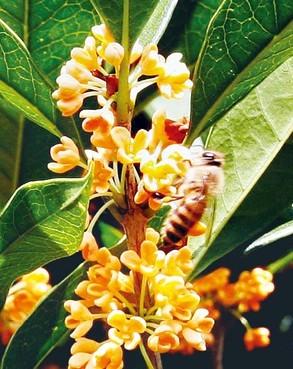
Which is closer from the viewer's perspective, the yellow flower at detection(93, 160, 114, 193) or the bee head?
the yellow flower at detection(93, 160, 114, 193)

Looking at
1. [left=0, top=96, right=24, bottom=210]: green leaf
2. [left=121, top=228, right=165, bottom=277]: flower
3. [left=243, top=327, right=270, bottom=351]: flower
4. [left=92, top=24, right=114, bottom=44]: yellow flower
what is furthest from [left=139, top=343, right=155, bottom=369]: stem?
[left=243, top=327, right=270, bottom=351]: flower

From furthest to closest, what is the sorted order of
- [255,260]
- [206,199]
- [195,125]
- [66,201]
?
[255,260] → [206,199] → [195,125] → [66,201]

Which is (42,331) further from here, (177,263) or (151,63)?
(151,63)

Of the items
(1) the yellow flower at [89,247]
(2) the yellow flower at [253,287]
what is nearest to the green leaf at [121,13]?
(1) the yellow flower at [89,247]

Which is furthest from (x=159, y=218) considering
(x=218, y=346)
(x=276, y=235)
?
(x=218, y=346)

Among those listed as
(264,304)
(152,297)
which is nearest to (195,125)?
(152,297)

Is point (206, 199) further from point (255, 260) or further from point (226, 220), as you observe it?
point (255, 260)

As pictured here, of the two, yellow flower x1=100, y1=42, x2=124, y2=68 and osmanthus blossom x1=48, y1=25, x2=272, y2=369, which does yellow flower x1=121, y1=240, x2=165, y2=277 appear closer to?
osmanthus blossom x1=48, y1=25, x2=272, y2=369
